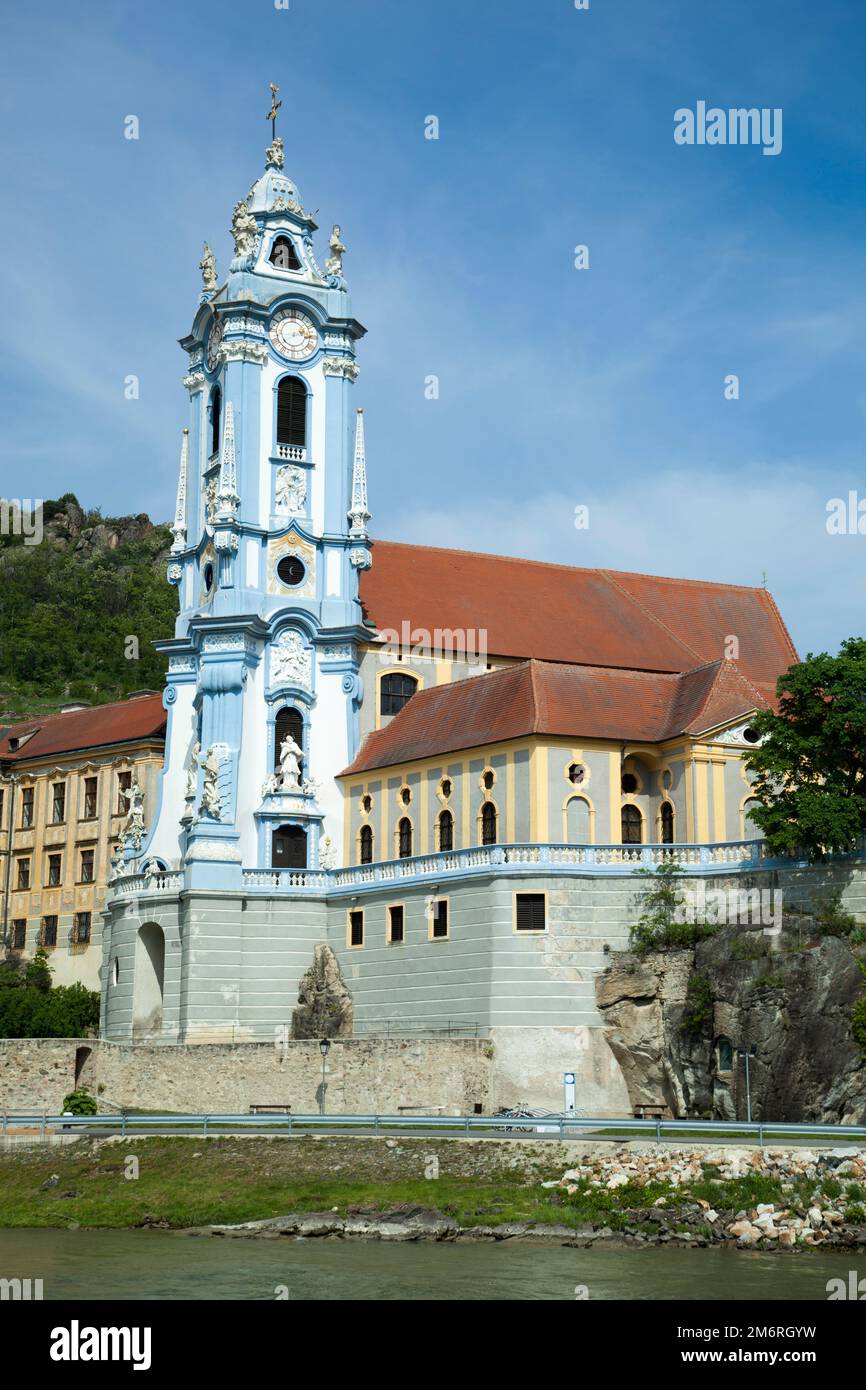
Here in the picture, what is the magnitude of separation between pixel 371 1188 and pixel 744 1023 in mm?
14587

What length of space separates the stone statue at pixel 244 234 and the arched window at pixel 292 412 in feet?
17.5

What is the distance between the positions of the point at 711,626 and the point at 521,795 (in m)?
Answer: 20.9

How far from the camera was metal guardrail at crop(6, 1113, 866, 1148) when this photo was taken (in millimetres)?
44344

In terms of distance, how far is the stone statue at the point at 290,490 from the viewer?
72438 millimetres

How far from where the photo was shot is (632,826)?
6406cm

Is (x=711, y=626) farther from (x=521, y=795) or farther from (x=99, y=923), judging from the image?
(x=99, y=923)

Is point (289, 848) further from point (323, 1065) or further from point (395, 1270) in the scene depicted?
point (395, 1270)

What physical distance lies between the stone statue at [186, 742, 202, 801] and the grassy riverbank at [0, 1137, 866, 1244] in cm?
2180

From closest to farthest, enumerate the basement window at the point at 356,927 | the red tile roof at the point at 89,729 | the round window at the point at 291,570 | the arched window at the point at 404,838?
the basement window at the point at 356,927 < the arched window at the point at 404,838 < the round window at the point at 291,570 < the red tile roof at the point at 89,729

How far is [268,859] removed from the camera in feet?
224

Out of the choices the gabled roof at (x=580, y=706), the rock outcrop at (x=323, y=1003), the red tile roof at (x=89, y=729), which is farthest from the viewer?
the red tile roof at (x=89, y=729)

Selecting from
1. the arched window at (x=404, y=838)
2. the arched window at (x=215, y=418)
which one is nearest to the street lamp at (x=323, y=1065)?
the arched window at (x=404, y=838)

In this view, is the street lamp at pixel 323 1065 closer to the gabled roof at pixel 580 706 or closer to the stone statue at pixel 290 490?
the gabled roof at pixel 580 706
